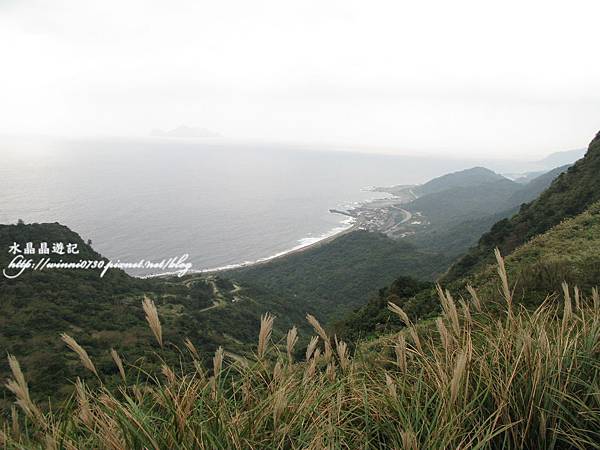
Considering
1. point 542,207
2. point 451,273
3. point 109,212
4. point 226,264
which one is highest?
point 542,207

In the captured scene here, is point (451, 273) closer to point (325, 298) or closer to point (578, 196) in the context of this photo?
point (578, 196)

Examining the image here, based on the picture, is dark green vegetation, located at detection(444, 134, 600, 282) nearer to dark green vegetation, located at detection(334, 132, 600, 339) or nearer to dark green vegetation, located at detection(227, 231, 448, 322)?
dark green vegetation, located at detection(334, 132, 600, 339)

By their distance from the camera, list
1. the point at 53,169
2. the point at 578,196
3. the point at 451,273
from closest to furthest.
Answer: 1. the point at 578,196
2. the point at 451,273
3. the point at 53,169

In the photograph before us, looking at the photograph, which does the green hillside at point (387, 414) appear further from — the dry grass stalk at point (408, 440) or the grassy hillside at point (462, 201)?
the grassy hillside at point (462, 201)

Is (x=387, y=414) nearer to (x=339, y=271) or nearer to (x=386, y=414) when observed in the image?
(x=386, y=414)

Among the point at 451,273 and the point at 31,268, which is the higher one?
the point at 451,273

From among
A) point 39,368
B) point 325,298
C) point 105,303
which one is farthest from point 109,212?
point 39,368

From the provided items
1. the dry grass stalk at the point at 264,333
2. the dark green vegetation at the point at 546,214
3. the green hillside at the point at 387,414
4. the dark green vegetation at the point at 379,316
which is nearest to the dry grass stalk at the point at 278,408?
the green hillside at the point at 387,414

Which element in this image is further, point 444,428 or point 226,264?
point 226,264
